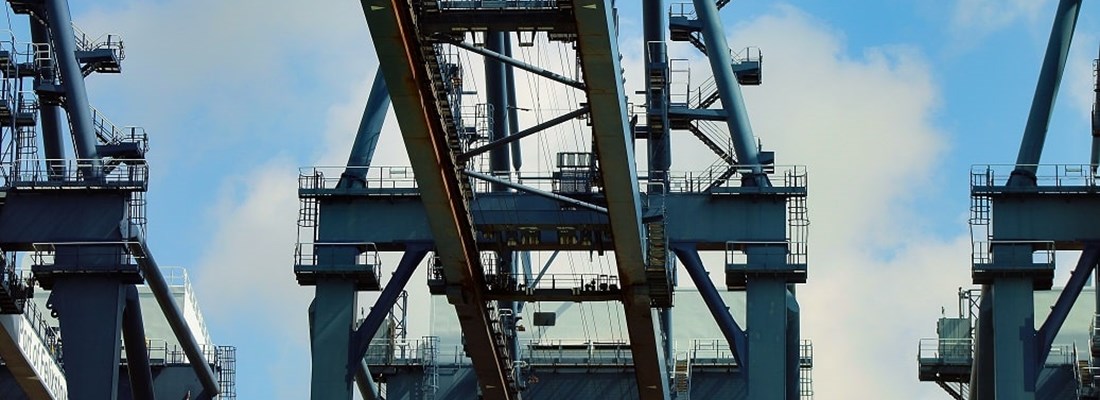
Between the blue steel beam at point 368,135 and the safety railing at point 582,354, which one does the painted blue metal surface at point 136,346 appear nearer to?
the blue steel beam at point 368,135

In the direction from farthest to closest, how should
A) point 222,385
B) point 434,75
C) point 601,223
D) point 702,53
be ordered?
point 222,385
point 702,53
point 601,223
point 434,75

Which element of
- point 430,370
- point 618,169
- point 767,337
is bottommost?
point 767,337

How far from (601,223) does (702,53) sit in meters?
9.40

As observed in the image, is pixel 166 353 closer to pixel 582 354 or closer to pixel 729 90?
pixel 582 354

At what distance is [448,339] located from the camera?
2990 inches

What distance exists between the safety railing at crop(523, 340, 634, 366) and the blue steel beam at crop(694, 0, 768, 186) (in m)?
12.8

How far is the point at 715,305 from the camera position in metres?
58.7

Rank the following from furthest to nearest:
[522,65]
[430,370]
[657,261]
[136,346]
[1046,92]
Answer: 1. [430,370]
2. [136,346]
3. [1046,92]
4. [657,261]
5. [522,65]

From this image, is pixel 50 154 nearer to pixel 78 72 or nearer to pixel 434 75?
pixel 78 72

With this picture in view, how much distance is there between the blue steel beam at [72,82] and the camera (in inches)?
2404

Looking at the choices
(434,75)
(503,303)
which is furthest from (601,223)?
(503,303)

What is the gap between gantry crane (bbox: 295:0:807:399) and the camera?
169ft

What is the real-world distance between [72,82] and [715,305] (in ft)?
49.1

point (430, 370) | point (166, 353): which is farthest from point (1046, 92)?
point (166, 353)
